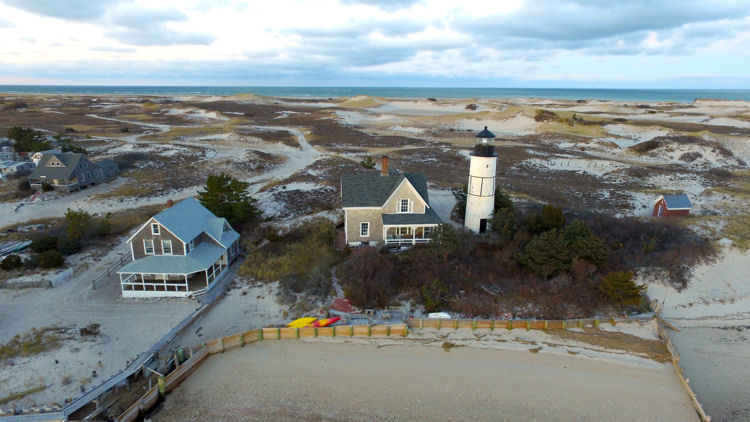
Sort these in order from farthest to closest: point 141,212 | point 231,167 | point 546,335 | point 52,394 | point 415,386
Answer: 1. point 231,167
2. point 141,212
3. point 546,335
4. point 415,386
5. point 52,394

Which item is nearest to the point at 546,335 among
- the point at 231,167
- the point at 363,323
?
the point at 363,323

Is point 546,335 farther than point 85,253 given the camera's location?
No

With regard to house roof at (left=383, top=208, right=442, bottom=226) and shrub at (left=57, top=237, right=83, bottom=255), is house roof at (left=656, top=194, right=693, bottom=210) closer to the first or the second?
house roof at (left=383, top=208, right=442, bottom=226)

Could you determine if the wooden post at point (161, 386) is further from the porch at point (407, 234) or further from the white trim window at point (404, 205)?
the white trim window at point (404, 205)

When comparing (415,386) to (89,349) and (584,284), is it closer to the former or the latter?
(584,284)

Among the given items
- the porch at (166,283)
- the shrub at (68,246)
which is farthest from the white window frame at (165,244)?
the shrub at (68,246)

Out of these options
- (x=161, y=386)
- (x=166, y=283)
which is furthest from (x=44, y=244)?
(x=161, y=386)

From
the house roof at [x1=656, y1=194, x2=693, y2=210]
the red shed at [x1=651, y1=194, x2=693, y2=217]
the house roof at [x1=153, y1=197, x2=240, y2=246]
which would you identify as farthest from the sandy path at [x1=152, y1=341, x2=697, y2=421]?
the house roof at [x1=656, y1=194, x2=693, y2=210]

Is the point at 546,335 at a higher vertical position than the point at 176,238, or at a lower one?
lower
